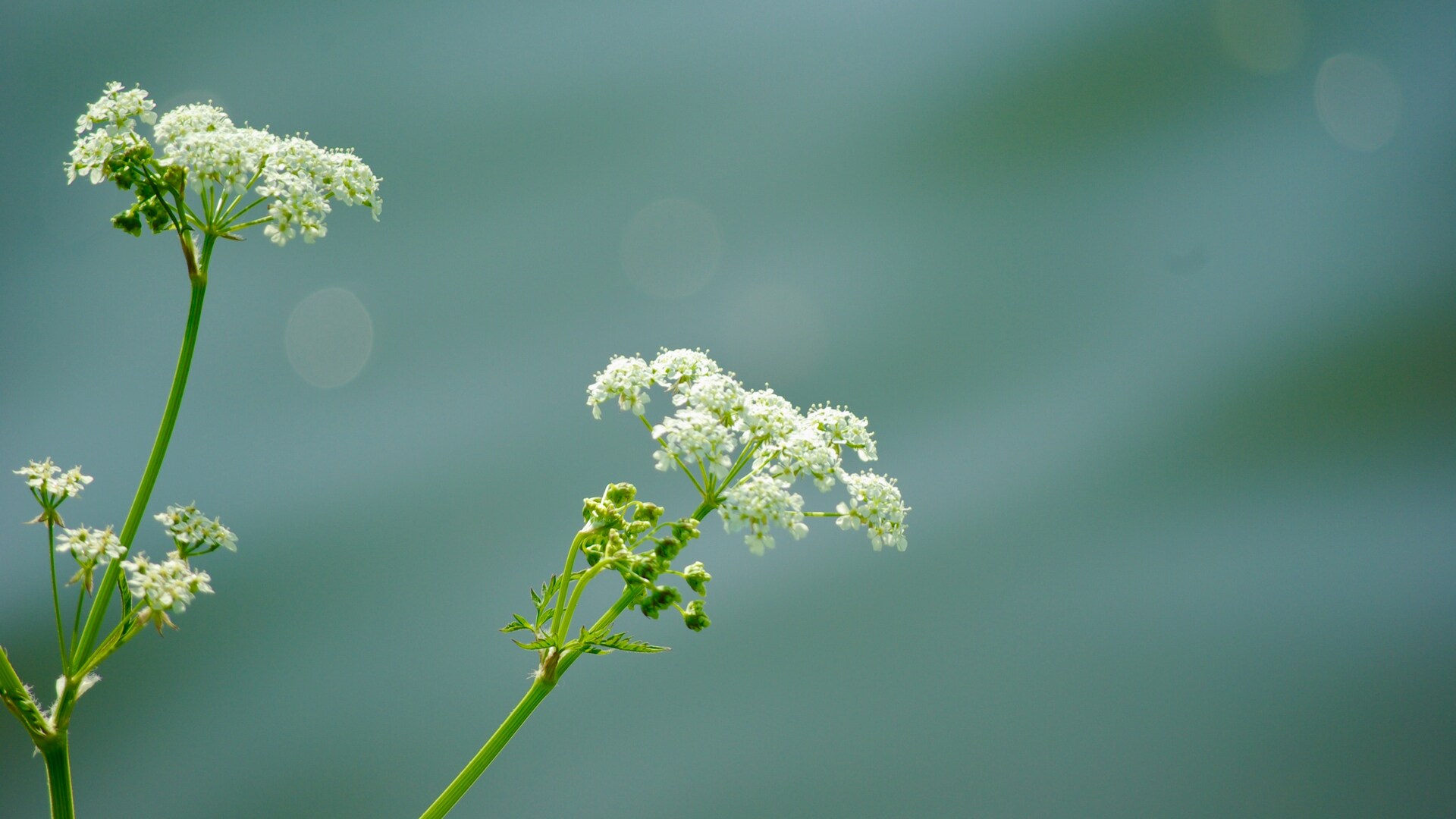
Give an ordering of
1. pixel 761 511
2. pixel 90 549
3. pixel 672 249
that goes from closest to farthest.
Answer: pixel 90 549
pixel 761 511
pixel 672 249

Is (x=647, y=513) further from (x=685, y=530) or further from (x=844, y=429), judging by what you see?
(x=844, y=429)

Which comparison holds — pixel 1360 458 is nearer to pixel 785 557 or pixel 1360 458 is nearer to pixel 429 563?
pixel 785 557

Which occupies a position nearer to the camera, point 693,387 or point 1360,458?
point 693,387

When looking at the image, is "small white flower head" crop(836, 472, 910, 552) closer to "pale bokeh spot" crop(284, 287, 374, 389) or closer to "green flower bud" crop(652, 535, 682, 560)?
"green flower bud" crop(652, 535, 682, 560)

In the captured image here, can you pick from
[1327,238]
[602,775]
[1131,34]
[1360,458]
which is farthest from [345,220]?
[1360,458]

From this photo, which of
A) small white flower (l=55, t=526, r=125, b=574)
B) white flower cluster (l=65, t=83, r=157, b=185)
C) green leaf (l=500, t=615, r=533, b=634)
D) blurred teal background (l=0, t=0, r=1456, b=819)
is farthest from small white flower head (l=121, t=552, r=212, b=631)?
blurred teal background (l=0, t=0, r=1456, b=819)

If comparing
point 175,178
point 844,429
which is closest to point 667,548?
point 844,429

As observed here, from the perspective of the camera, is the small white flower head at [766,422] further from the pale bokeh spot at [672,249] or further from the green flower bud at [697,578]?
the pale bokeh spot at [672,249]
